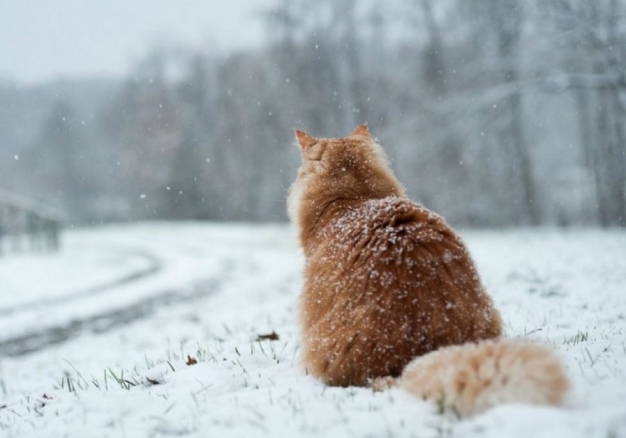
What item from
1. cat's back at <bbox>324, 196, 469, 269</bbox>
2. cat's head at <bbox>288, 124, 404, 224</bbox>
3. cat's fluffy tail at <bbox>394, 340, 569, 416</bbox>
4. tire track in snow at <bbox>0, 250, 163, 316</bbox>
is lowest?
tire track in snow at <bbox>0, 250, 163, 316</bbox>

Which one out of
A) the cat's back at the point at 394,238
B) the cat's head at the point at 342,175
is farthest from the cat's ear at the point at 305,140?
the cat's back at the point at 394,238

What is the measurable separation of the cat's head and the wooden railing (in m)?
19.9

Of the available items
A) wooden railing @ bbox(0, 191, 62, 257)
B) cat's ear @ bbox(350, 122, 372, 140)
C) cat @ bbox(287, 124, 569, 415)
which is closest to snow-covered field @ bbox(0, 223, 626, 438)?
cat @ bbox(287, 124, 569, 415)

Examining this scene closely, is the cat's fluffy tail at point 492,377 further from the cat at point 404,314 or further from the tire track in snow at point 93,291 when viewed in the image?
the tire track in snow at point 93,291

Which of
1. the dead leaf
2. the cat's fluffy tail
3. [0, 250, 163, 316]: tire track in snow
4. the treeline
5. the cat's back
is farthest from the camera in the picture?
the treeline

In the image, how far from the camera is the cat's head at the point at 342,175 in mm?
4004

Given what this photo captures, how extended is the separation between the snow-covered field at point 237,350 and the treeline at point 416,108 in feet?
7.31

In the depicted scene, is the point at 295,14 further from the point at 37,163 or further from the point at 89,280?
the point at 37,163

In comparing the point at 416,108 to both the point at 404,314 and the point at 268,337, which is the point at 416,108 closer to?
the point at 268,337

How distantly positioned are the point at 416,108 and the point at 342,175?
57.6ft

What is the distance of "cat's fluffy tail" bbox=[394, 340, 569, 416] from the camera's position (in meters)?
2.17

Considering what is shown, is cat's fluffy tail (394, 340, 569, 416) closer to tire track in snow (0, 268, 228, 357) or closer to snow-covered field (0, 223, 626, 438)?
snow-covered field (0, 223, 626, 438)

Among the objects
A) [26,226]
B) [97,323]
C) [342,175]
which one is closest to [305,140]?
[342,175]

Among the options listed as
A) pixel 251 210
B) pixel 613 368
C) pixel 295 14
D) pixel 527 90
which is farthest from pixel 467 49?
→ pixel 251 210
